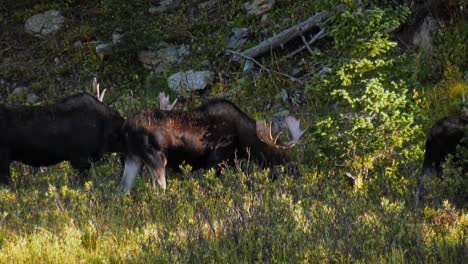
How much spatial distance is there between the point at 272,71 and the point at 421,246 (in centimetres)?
1069

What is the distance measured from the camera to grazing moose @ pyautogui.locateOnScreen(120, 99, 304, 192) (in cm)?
1150

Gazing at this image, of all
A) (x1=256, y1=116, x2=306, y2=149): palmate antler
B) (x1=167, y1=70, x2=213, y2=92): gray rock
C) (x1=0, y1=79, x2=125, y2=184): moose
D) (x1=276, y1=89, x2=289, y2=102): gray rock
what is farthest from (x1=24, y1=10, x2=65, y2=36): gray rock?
(x1=256, y1=116, x2=306, y2=149): palmate antler

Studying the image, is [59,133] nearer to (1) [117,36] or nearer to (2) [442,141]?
(2) [442,141]

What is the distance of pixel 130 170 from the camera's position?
1161 cm

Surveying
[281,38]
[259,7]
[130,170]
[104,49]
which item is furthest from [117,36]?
[130,170]

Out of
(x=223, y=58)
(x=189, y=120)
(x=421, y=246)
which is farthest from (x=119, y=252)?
(x=223, y=58)

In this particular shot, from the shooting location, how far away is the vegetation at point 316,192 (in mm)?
7457

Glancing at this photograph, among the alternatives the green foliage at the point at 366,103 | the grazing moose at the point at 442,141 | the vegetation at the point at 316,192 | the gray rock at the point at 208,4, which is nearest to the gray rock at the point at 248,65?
the vegetation at the point at 316,192

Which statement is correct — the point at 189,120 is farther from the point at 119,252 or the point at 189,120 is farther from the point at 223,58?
the point at 223,58

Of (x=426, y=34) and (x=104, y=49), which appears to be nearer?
(x=426, y=34)

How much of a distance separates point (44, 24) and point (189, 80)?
286 inches

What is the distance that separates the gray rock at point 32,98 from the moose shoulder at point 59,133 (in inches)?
303

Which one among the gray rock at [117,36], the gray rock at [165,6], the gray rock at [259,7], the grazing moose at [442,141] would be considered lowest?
the gray rock at [165,6]

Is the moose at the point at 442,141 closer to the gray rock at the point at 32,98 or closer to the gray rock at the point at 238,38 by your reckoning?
the gray rock at the point at 238,38
